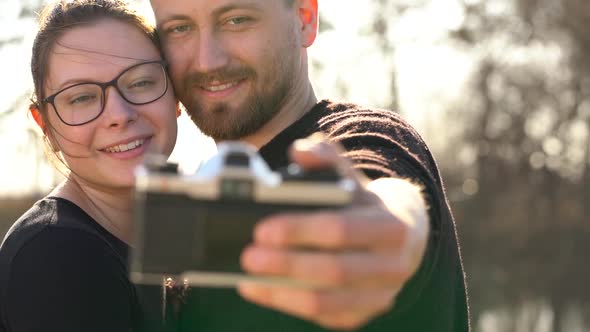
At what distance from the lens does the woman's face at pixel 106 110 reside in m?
3.08

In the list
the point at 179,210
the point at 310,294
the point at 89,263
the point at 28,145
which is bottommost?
the point at 28,145

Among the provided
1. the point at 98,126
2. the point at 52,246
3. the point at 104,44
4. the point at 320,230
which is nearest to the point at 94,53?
the point at 104,44

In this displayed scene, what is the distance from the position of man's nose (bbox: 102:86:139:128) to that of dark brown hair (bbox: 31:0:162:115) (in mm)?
298

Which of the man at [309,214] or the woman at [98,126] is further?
the woman at [98,126]

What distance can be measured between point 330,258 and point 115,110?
187 centimetres

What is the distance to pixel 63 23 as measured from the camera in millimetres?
3238

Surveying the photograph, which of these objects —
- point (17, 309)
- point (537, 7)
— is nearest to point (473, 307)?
point (537, 7)

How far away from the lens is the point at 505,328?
49.6ft

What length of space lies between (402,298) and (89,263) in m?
1.15

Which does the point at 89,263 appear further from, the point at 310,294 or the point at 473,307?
the point at 473,307

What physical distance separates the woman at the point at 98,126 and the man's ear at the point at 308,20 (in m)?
0.66

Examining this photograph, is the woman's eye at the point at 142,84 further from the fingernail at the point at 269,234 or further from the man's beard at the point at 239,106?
the fingernail at the point at 269,234

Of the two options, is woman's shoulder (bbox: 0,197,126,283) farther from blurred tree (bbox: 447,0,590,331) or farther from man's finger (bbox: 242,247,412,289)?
blurred tree (bbox: 447,0,590,331)

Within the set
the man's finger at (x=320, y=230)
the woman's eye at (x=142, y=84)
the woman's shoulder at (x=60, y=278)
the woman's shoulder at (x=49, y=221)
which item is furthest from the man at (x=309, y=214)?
the woman's shoulder at (x=49, y=221)
